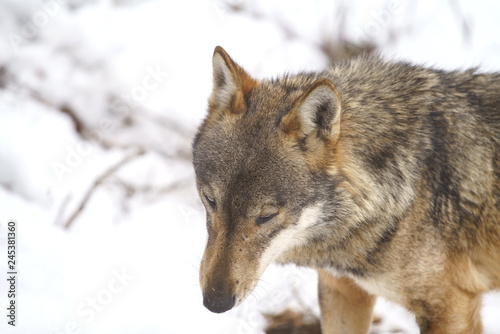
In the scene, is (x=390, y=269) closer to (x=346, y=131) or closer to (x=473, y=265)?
(x=473, y=265)

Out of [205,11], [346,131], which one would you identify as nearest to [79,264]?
[346,131]

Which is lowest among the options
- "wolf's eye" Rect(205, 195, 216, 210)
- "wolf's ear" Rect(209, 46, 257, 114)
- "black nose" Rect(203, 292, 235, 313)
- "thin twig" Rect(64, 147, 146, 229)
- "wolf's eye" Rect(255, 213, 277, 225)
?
"thin twig" Rect(64, 147, 146, 229)

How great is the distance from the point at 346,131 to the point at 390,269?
2.96 feet

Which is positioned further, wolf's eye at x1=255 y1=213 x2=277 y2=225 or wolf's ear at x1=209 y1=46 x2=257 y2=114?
wolf's ear at x1=209 y1=46 x2=257 y2=114

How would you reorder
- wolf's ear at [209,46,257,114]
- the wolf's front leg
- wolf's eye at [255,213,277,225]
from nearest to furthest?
1. wolf's eye at [255,213,277,225]
2. wolf's ear at [209,46,257,114]
3. the wolf's front leg

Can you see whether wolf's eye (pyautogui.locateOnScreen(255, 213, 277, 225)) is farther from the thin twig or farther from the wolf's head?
the thin twig

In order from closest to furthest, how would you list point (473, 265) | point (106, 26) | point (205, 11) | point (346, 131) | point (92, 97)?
point (346, 131)
point (473, 265)
point (92, 97)
point (106, 26)
point (205, 11)

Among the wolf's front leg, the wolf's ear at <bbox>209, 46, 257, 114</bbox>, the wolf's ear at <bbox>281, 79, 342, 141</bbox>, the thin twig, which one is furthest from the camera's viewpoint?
the thin twig

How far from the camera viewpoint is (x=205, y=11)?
336 inches

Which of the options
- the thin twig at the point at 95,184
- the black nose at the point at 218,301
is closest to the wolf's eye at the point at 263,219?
the black nose at the point at 218,301

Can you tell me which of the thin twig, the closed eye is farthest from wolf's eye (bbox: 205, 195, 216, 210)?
the thin twig

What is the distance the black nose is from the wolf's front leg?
1.32 m

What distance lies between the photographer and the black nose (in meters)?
3.07

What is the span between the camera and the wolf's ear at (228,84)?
3.38 meters
